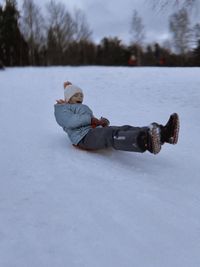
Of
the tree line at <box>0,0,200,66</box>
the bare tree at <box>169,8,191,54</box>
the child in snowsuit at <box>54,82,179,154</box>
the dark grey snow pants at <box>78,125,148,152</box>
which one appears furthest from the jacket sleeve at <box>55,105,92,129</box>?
the bare tree at <box>169,8,191,54</box>

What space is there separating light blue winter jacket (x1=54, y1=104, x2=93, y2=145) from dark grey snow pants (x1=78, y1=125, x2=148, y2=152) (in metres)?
0.10

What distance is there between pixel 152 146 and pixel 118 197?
2.63 ft

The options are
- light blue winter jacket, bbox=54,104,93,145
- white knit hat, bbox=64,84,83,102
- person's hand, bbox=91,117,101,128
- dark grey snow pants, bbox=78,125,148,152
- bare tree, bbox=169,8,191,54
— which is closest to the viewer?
dark grey snow pants, bbox=78,125,148,152

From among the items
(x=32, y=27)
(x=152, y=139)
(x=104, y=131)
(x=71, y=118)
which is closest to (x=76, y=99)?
(x=71, y=118)

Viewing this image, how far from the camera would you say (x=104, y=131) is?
4438 millimetres

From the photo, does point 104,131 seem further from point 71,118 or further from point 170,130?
point 170,130

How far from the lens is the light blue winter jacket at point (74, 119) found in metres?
4.76

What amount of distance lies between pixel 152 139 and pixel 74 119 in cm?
123

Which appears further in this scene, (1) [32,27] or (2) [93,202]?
(1) [32,27]

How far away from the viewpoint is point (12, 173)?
3.89 meters

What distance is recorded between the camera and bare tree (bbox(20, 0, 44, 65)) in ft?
111

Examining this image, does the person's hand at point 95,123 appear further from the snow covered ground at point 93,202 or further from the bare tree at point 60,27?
the bare tree at point 60,27

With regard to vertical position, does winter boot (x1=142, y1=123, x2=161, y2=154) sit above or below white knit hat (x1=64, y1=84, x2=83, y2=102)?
below

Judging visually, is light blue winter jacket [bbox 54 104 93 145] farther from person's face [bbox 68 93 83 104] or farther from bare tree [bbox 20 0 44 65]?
bare tree [bbox 20 0 44 65]
